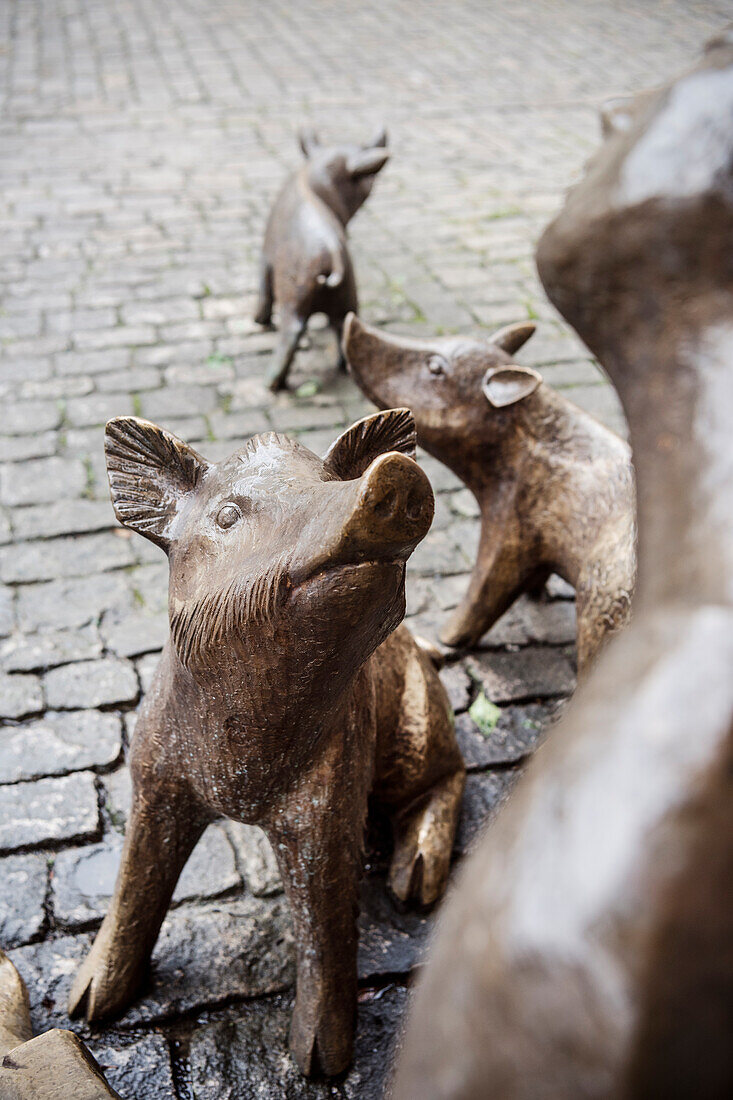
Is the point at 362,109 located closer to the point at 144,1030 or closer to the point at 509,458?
the point at 509,458

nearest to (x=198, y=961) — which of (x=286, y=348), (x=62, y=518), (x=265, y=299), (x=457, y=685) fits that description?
(x=457, y=685)

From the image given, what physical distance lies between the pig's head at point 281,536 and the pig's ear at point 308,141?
450 centimetres

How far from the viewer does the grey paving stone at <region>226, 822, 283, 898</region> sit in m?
2.59

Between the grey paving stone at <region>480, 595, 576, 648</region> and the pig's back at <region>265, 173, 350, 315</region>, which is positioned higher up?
the pig's back at <region>265, 173, 350, 315</region>

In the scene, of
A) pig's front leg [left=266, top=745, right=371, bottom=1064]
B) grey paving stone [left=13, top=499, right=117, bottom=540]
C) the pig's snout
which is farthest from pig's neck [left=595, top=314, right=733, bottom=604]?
grey paving stone [left=13, top=499, right=117, bottom=540]

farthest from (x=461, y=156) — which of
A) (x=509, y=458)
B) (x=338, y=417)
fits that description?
(x=509, y=458)

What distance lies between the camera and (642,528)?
2.94ft

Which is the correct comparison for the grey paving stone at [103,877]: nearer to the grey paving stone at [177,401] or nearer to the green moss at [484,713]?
the green moss at [484,713]

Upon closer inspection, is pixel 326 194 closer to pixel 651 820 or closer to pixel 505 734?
pixel 505 734

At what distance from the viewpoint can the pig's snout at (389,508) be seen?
4.00 ft

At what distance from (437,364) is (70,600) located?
1682 mm

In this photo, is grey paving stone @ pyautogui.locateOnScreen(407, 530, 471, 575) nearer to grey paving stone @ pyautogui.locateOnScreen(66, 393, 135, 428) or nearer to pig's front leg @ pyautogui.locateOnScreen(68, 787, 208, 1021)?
grey paving stone @ pyautogui.locateOnScreen(66, 393, 135, 428)

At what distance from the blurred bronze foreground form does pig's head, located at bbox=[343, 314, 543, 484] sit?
6.95 feet

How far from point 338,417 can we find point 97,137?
15.6ft
